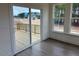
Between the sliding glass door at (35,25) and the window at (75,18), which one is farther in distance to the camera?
the window at (75,18)

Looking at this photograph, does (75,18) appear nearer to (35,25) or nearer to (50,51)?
(35,25)

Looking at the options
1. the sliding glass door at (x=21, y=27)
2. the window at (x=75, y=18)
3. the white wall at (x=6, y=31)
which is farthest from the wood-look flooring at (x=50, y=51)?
the window at (x=75, y=18)

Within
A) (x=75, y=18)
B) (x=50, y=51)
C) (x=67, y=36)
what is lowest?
(x=50, y=51)

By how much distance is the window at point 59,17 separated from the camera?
6484mm

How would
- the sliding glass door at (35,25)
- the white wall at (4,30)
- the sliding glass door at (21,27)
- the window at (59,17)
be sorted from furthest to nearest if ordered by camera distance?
the window at (59,17) < the sliding glass door at (35,25) < the sliding glass door at (21,27) < the white wall at (4,30)

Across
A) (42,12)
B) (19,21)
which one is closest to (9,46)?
(19,21)

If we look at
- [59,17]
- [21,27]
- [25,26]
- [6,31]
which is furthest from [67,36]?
[6,31]

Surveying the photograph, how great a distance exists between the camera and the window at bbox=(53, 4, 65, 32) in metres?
6.48

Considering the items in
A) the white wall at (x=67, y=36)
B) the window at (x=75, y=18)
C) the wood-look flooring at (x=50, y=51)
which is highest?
the window at (x=75, y=18)

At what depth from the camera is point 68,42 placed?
20.3 ft

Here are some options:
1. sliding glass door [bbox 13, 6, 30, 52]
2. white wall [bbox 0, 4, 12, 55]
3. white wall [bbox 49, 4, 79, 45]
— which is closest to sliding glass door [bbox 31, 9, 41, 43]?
sliding glass door [bbox 13, 6, 30, 52]

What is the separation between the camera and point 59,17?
Result: 6.65 meters

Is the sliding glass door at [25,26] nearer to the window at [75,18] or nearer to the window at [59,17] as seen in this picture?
the window at [59,17]

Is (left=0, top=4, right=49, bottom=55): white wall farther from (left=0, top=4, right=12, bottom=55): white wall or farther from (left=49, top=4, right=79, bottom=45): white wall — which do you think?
(left=49, top=4, right=79, bottom=45): white wall
